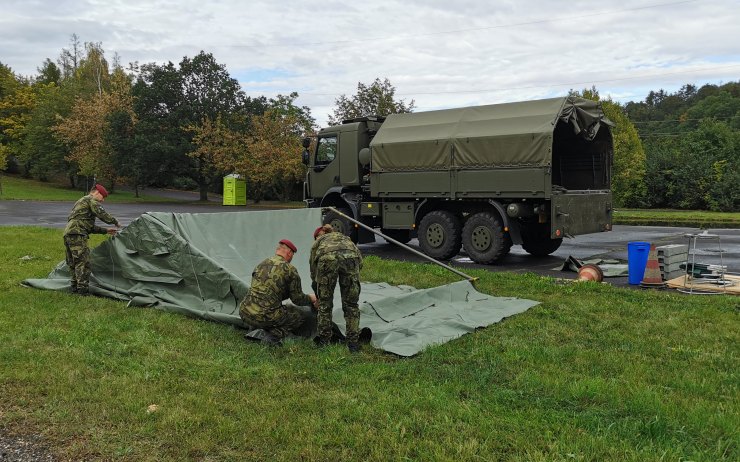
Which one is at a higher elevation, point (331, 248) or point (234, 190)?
point (234, 190)

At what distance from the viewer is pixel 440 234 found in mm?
12656

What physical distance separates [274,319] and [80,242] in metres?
3.99

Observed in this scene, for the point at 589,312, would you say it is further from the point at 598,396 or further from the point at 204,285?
the point at 204,285

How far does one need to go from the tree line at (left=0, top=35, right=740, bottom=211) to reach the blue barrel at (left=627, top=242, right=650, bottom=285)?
930 inches

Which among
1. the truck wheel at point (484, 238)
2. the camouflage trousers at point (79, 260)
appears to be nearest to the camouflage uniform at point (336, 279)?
the camouflage trousers at point (79, 260)

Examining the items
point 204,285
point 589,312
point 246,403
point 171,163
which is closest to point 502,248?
point 589,312

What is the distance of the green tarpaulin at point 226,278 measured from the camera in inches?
269

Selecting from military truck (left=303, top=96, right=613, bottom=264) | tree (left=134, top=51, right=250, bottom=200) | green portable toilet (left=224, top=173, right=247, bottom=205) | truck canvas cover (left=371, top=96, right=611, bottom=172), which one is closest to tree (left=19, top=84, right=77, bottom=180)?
tree (left=134, top=51, right=250, bottom=200)

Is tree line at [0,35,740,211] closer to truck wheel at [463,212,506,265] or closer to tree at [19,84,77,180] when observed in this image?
tree at [19,84,77,180]

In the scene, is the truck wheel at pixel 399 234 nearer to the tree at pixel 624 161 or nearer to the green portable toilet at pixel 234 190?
the tree at pixel 624 161

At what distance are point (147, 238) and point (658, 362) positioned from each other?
6425mm

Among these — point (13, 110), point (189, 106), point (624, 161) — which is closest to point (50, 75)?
point (13, 110)

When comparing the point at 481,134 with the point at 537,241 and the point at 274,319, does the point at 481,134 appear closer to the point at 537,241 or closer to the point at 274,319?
the point at 537,241

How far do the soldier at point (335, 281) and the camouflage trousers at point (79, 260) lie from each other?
4201 millimetres
